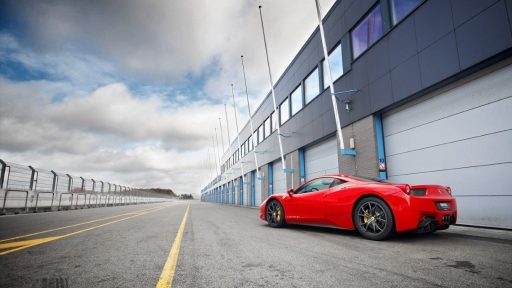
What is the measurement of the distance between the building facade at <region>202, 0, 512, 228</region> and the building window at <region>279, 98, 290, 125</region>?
178 inches

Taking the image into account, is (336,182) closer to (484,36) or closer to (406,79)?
(484,36)

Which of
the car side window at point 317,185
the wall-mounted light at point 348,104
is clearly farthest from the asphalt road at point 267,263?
the wall-mounted light at point 348,104

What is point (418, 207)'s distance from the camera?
4.12m

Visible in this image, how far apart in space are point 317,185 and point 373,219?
Result: 149cm

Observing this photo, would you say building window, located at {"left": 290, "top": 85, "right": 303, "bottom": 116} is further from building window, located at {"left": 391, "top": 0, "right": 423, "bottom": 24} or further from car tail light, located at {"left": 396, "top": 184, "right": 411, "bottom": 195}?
car tail light, located at {"left": 396, "top": 184, "right": 411, "bottom": 195}

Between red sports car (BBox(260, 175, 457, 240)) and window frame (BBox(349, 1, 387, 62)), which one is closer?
red sports car (BBox(260, 175, 457, 240))

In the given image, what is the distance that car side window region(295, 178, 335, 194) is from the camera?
560 cm

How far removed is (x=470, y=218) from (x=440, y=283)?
17.6 ft

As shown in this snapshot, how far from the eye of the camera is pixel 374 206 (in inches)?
179

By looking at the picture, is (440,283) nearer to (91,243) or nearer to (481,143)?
(91,243)

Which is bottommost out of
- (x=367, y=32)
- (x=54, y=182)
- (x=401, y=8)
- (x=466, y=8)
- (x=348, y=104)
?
(x=54, y=182)

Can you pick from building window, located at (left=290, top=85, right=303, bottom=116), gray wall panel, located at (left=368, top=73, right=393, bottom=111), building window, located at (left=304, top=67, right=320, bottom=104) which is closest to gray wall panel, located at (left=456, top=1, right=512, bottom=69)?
gray wall panel, located at (left=368, top=73, right=393, bottom=111)

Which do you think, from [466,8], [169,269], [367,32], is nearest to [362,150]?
[367,32]

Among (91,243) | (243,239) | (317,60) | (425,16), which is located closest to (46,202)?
(91,243)
